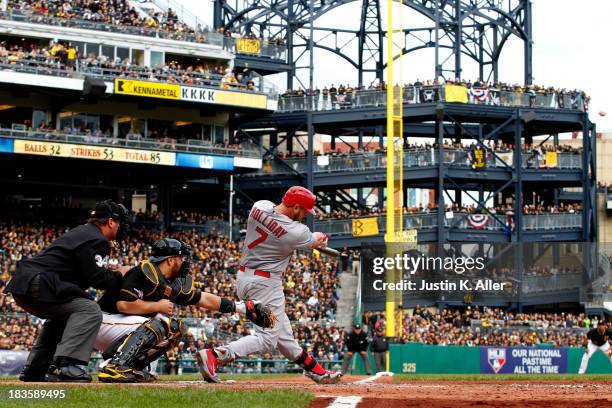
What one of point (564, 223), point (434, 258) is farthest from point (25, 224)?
point (564, 223)

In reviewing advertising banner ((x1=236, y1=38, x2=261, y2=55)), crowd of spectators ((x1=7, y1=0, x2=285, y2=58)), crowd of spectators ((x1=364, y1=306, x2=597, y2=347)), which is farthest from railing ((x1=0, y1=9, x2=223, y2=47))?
crowd of spectators ((x1=364, y1=306, x2=597, y2=347))

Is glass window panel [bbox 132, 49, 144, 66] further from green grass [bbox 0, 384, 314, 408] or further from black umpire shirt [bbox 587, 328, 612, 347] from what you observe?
green grass [bbox 0, 384, 314, 408]

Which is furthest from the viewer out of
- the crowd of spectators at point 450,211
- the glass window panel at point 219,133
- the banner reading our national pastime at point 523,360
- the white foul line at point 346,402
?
the glass window panel at point 219,133

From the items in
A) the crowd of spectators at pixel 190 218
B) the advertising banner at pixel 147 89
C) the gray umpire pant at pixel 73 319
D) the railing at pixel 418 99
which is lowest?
the gray umpire pant at pixel 73 319

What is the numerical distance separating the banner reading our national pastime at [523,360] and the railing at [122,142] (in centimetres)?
1803

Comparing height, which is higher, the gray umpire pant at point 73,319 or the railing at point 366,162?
the railing at point 366,162

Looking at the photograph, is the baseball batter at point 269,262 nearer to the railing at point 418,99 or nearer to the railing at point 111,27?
the railing at point 111,27

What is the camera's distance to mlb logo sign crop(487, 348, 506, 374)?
31.6 m

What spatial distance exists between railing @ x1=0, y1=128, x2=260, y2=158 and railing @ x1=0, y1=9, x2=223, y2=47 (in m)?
4.56

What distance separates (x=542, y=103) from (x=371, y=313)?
19.7 metres

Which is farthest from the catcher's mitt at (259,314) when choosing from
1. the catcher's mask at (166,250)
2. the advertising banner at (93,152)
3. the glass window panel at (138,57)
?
the glass window panel at (138,57)

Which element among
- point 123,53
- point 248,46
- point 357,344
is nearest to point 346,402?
point 357,344

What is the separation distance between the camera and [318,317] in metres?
38.2

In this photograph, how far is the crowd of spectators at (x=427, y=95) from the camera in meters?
49.5
